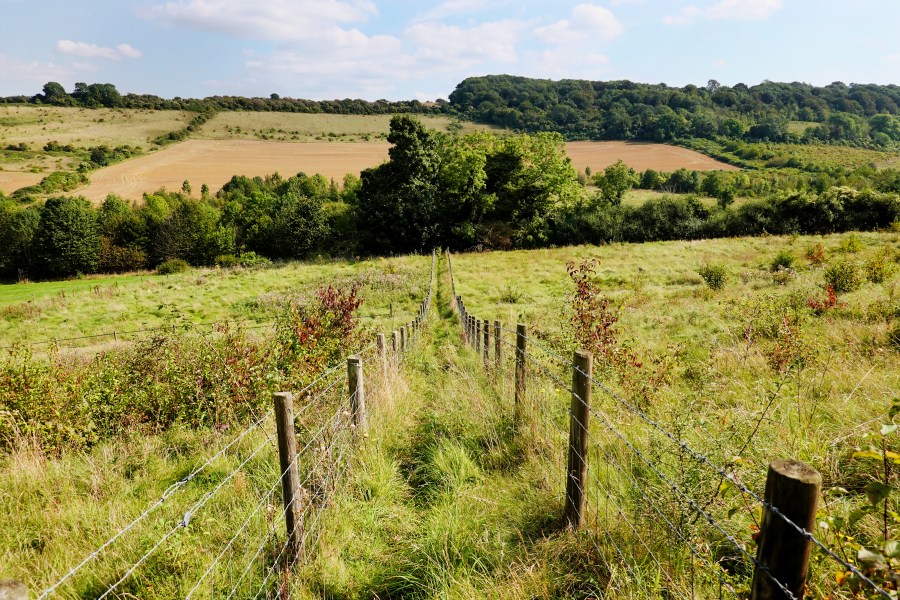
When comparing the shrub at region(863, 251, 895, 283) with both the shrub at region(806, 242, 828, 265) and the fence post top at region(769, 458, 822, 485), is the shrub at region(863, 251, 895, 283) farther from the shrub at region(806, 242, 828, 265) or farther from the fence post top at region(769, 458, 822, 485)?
the fence post top at region(769, 458, 822, 485)

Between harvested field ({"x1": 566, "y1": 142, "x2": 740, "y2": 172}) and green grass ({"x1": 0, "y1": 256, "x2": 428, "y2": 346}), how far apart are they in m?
58.5

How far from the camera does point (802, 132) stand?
110875 millimetres

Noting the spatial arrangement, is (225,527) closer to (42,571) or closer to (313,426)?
(42,571)

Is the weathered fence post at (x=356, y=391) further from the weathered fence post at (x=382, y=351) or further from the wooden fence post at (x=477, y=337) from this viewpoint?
the wooden fence post at (x=477, y=337)

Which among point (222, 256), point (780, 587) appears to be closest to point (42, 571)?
point (780, 587)

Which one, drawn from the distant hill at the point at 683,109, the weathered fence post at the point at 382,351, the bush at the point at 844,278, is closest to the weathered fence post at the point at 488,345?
the weathered fence post at the point at 382,351

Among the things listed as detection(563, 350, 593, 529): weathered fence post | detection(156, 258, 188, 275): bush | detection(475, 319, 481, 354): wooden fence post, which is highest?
detection(563, 350, 593, 529): weathered fence post

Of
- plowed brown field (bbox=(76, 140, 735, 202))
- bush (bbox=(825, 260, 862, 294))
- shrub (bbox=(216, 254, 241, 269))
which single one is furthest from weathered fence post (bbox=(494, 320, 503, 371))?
plowed brown field (bbox=(76, 140, 735, 202))

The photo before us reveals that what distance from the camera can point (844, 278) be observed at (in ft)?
47.8

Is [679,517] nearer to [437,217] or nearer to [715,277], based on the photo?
[715,277]

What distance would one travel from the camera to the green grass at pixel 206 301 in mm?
22938

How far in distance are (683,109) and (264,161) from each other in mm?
100067

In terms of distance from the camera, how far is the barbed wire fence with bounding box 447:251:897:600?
4.85 ft

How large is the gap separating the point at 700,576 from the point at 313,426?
154 inches
